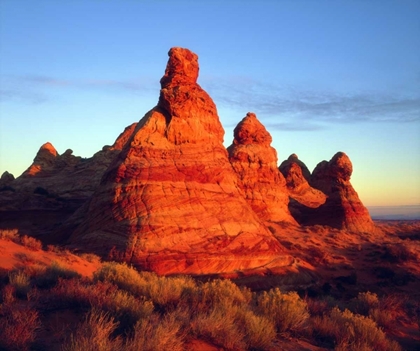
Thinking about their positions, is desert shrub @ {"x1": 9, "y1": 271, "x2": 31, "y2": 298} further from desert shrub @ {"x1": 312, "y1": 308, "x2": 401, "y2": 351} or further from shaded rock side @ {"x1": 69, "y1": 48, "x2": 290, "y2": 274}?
shaded rock side @ {"x1": 69, "y1": 48, "x2": 290, "y2": 274}

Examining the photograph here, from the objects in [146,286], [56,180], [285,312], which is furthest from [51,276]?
[56,180]

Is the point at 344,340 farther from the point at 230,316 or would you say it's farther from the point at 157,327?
the point at 157,327

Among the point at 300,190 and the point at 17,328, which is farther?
the point at 300,190

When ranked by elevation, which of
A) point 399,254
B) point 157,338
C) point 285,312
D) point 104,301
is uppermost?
point 157,338

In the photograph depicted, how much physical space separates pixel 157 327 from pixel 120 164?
17.1m

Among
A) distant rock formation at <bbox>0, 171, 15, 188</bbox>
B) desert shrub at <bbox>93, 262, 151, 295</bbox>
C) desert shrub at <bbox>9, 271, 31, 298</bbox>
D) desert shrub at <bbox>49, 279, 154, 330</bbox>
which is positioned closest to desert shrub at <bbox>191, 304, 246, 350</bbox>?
desert shrub at <bbox>49, 279, 154, 330</bbox>

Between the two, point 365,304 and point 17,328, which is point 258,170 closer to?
point 365,304

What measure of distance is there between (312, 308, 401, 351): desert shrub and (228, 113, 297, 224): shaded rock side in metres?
28.3

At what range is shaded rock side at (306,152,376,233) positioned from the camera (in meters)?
40.6

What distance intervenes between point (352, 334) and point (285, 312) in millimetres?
1422

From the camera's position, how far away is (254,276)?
67.9 ft

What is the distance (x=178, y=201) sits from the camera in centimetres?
2166

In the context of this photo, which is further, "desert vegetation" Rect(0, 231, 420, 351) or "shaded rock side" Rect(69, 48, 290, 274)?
"shaded rock side" Rect(69, 48, 290, 274)

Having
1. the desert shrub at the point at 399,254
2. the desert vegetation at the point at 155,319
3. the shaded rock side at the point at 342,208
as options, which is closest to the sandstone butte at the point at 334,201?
the shaded rock side at the point at 342,208
